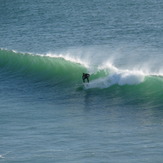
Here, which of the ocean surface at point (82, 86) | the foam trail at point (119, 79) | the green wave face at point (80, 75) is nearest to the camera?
the ocean surface at point (82, 86)

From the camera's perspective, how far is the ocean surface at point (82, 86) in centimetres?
3703

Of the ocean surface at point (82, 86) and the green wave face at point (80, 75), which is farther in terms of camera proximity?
the green wave face at point (80, 75)

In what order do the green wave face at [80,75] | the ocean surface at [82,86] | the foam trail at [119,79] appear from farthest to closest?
the foam trail at [119,79], the green wave face at [80,75], the ocean surface at [82,86]

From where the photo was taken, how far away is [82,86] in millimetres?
51031

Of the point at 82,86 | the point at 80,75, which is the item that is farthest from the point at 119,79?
the point at 80,75

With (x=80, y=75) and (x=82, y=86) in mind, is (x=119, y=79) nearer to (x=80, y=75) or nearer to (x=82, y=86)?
(x=82, y=86)

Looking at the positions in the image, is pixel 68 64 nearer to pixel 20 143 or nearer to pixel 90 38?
pixel 90 38

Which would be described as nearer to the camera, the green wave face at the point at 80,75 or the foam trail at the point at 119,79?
the green wave face at the point at 80,75

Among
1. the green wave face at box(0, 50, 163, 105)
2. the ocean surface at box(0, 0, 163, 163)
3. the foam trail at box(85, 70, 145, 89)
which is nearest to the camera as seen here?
the ocean surface at box(0, 0, 163, 163)

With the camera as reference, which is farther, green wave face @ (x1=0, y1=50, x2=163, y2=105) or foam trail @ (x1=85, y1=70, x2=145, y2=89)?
foam trail @ (x1=85, y1=70, x2=145, y2=89)

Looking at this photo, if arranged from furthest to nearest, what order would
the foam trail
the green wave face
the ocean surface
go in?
the foam trail
the green wave face
the ocean surface

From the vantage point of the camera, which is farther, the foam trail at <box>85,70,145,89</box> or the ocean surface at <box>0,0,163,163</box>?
the foam trail at <box>85,70,145,89</box>

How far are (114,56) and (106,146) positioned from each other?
24.1 m

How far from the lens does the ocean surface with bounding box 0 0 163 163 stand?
37.0 metres
